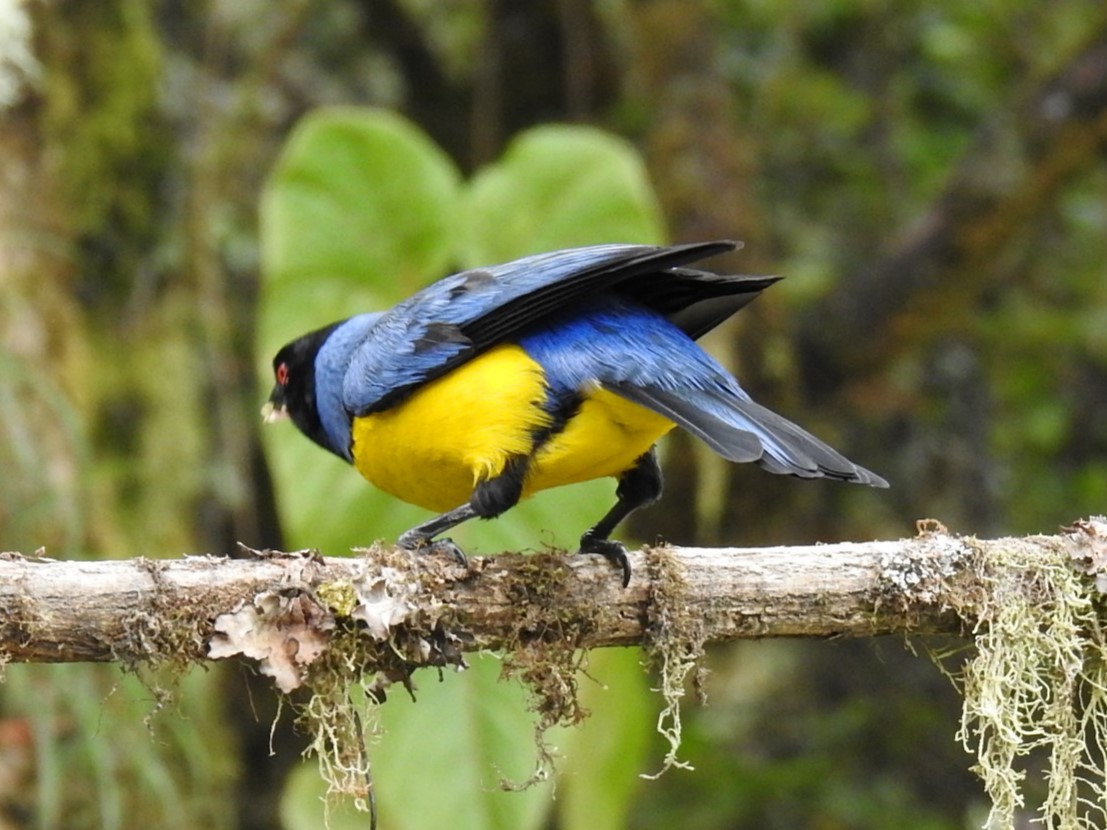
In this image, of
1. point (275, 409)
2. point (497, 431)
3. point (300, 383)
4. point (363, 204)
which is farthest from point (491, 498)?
point (363, 204)

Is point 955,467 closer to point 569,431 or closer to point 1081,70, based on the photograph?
point 1081,70

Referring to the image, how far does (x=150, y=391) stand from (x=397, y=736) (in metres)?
2.42

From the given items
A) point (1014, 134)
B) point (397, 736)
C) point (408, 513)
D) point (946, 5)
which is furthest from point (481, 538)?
point (946, 5)

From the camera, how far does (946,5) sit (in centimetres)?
759

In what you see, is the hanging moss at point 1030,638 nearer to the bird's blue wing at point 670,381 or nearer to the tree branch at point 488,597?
the tree branch at point 488,597

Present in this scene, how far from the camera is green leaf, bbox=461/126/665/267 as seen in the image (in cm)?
519

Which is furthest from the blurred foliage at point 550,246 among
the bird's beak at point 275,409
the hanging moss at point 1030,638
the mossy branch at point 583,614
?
the hanging moss at point 1030,638

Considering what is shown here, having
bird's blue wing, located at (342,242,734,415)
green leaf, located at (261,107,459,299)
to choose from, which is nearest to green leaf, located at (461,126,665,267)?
green leaf, located at (261,107,459,299)

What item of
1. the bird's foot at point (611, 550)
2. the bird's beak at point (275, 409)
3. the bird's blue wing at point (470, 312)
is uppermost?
the bird's beak at point (275, 409)

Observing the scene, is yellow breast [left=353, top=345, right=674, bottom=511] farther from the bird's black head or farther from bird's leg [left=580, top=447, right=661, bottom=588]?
the bird's black head

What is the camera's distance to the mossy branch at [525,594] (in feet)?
8.57

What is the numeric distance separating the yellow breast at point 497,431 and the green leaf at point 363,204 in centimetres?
159

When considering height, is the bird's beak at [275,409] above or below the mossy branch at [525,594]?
above

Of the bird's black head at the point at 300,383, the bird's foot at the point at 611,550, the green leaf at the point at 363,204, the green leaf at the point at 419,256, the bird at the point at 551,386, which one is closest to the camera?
the bird's foot at the point at 611,550
